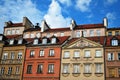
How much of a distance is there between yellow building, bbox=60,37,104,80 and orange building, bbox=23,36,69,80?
1405 mm

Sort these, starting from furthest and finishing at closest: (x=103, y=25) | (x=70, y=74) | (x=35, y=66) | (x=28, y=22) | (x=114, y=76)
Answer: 1. (x=28, y=22)
2. (x=103, y=25)
3. (x=35, y=66)
4. (x=70, y=74)
5. (x=114, y=76)

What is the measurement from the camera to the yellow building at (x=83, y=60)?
41.8 metres

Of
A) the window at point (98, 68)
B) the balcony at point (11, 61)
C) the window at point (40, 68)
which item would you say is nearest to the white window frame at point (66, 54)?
the window at point (40, 68)

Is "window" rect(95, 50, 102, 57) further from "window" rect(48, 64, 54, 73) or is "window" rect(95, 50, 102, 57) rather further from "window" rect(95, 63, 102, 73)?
"window" rect(48, 64, 54, 73)

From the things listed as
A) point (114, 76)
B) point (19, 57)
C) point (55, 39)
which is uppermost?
point (55, 39)

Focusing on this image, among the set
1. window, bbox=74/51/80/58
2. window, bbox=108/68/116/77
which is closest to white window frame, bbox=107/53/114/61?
window, bbox=108/68/116/77

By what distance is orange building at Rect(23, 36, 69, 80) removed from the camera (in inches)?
Answer: 1750

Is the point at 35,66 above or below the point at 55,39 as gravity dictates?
below

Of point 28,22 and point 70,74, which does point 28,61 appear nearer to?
point 70,74

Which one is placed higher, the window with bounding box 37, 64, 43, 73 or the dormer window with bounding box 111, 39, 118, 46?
the dormer window with bounding box 111, 39, 118, 46

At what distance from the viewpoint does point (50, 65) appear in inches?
1774

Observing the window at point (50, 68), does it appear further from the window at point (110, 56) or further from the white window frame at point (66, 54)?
the window at point (110, 56)

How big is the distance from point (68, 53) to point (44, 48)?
5385 millimetres

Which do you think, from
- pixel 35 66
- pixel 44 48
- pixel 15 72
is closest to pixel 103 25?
pixel 44 48
